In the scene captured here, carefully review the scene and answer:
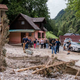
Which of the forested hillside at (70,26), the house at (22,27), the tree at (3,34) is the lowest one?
the tree at (3,34)

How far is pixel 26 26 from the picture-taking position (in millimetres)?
25656

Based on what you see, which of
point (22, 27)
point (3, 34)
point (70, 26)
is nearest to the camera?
point (3, 34)

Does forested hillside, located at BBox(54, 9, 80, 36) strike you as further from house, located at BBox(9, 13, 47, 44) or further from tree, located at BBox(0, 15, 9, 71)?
tree, located at BBox(0, 15, 9, 71)

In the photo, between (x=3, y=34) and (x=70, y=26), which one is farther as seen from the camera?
(x=70, y=26)

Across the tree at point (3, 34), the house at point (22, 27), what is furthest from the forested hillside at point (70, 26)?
the tree at point (3, 34)

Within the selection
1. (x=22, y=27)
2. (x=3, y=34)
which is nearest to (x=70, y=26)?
(x=22, y=27)

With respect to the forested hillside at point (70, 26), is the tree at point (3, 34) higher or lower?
lower

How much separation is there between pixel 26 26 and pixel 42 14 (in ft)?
39.9

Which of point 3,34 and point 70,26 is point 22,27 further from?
point 70,26

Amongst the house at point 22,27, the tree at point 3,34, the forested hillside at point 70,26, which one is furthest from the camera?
the forested hillside at point 70,26

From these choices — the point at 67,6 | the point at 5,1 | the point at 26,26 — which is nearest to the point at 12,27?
the point at 26,26

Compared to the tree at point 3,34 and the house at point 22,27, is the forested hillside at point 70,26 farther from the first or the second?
the tree at point 3,34

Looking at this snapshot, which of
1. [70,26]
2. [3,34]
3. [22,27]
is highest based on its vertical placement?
[70,26]


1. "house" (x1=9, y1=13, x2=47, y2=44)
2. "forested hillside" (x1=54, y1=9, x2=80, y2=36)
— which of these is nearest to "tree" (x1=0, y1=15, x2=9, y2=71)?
"house" (x1=9, y1=13, x2=47, y2=44)
